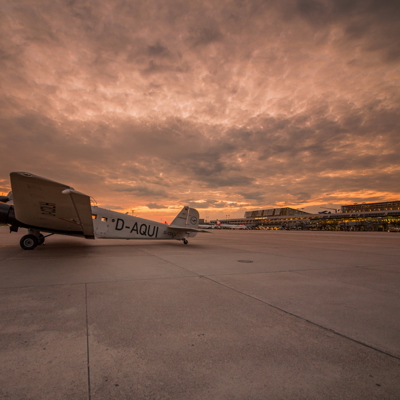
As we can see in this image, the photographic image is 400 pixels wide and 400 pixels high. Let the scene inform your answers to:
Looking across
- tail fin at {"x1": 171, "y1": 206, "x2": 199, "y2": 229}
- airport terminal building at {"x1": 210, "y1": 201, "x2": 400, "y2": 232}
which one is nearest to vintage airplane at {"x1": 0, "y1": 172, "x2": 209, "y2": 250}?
tail fin at {"x1": 171, "y1": 206, "x2": 199, "y2": 229}

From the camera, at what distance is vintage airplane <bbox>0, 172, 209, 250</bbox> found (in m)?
7.89

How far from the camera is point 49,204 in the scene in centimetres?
888

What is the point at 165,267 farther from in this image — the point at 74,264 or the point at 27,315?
the point at 27,315

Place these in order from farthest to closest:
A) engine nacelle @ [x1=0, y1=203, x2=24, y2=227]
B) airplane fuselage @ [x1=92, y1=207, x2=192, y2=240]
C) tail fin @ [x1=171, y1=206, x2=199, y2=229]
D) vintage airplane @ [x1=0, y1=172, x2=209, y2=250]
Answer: tail fin @ [x1=171, y1=206, x2=199, y2=229], airplane fuselage @ [x1=92, y1=207, x2=192, y2=240], engine nacelle @ [x1=0, y1=203, x2=24, y2=227], vintage airplane @ [x1=0, y1=172, x2=209, y2=250]

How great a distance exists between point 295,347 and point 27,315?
3573 mm

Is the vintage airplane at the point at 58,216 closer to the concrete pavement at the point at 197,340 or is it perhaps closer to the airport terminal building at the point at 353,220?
the concrete pavement at the point at 197,340

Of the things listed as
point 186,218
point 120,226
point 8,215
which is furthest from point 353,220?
point 8,215

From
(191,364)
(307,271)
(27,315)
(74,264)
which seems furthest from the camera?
(74,264)

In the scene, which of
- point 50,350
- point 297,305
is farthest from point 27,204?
point 297,305

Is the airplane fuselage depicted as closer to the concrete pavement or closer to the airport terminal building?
the concrete pavement

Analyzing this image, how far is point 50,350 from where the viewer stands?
2289 mm

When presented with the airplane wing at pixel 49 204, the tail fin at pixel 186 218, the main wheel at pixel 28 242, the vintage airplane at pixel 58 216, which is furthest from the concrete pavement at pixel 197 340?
the tail fin at pixel 186 218

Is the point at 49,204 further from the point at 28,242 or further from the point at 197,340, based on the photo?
the point at 197,340

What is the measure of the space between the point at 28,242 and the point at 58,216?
2.16 meters
